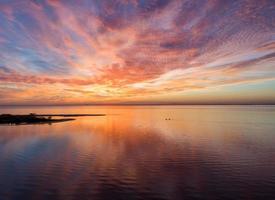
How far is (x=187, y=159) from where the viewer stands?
A: 34.8m

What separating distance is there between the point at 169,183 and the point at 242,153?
66.5 ft

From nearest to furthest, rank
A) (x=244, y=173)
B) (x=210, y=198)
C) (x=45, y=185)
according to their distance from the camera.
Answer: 1. (x=210, y=198)
2. (x=45, y=185)
3. (x=244, y=173)

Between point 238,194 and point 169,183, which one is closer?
point 238,194

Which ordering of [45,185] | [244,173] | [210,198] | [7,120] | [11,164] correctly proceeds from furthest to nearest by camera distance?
[7,120] → [11,164] → [244,173] → [45,185] → [210,198]

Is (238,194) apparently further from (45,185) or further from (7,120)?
(7,120)

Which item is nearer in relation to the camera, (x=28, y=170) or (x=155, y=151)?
(x=28, y=170)

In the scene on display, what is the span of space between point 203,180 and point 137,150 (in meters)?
18.5

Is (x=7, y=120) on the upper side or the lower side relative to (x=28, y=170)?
upper

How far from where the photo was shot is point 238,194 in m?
21.6

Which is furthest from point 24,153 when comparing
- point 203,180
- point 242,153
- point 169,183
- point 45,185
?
point 242,153

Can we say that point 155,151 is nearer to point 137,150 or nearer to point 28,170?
point 137,150

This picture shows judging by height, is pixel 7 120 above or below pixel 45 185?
above

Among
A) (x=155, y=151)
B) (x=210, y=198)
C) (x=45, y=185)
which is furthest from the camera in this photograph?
(x=155, y=151)

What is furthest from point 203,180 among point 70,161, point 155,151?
point 70,161
